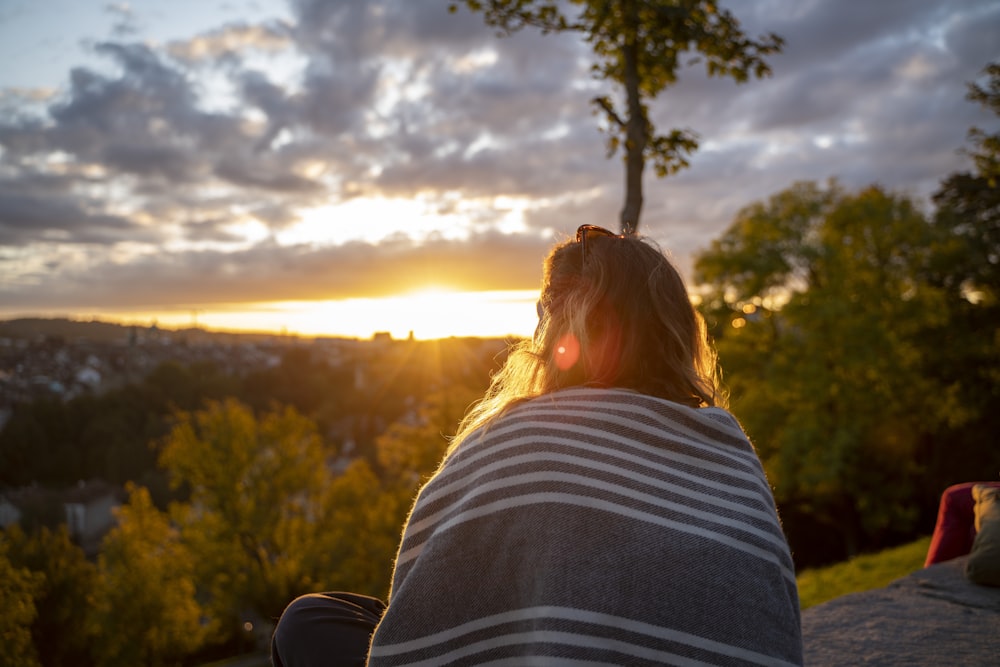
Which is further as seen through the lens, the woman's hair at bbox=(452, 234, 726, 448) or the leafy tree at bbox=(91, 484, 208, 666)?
the leafy tree at bbox=(91, 484, 208, 666)

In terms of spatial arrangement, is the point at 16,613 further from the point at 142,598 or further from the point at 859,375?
the point at 859,375

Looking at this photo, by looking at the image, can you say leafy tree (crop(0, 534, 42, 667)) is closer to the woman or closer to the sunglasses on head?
the woman

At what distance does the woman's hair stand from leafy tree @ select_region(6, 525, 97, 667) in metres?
15.1

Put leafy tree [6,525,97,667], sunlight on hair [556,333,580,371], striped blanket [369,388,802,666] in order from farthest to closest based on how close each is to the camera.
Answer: leafy tree [6,525,97,667]
sunlight on hair [556,333,580,371]
striped blanket [369,388,802,666]

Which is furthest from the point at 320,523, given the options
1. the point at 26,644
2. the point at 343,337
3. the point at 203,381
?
the point at 343,337

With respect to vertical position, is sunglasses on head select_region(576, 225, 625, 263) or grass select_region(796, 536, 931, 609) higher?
sunglasses on head select_region(576, 225, 625, 263)

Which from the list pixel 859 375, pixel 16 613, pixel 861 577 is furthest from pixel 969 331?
pixel 16 613

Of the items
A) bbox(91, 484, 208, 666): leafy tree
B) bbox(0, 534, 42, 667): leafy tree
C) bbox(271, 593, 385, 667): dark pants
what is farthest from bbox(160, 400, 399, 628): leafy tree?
bbox(271, 593, 385, 667): dark pants

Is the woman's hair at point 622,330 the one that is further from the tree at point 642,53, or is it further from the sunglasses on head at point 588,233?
the tree at point 642,53

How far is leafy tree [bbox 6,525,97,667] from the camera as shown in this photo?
14.8 metres

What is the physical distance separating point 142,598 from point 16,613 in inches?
267

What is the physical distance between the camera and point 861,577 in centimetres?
791

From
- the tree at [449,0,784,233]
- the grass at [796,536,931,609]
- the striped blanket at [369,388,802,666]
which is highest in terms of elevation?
the tree at [449,0,784,233]

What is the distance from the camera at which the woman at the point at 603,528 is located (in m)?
1.74
